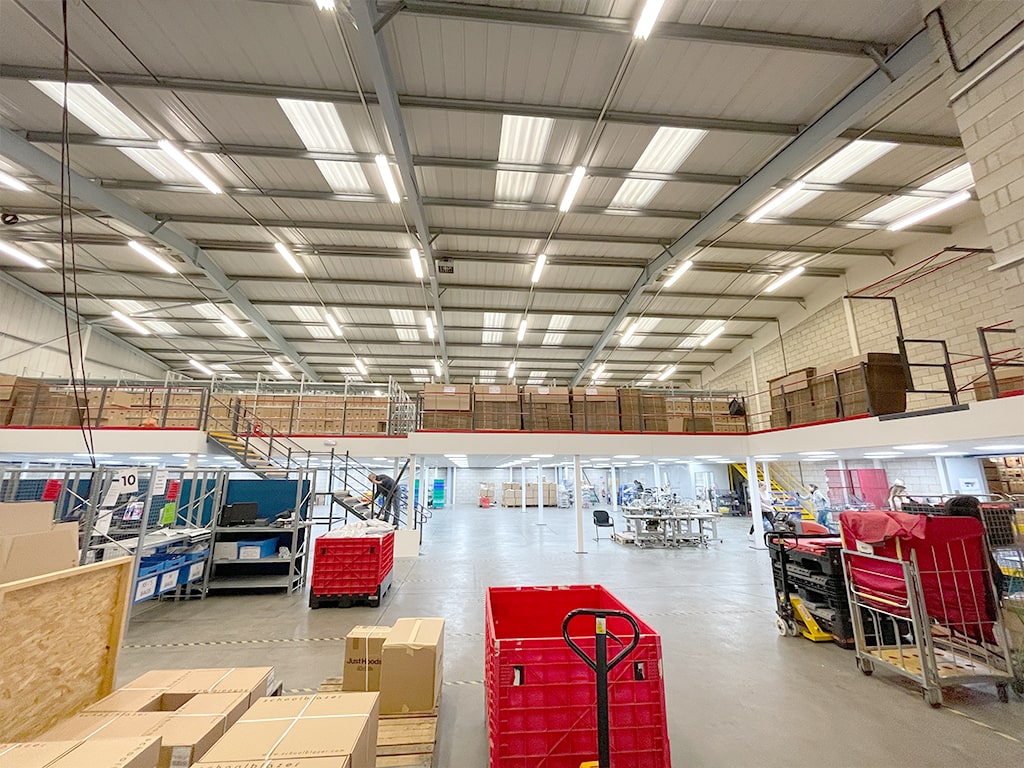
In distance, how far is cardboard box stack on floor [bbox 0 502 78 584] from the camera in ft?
7.52

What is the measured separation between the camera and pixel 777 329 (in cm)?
1499

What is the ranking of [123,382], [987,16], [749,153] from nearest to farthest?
[987,16] → [749,153] → [123,382]

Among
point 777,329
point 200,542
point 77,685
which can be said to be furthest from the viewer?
point 777,329

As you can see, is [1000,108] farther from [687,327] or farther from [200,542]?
[687,327]

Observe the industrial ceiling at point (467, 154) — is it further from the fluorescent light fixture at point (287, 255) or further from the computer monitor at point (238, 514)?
the computer monitor at point (238, 514)

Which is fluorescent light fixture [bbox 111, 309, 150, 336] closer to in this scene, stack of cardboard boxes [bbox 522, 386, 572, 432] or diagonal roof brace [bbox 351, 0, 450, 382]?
diagonal roof brace [bbox 351, 0, 450, 382]

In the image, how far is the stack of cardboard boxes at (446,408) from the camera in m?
10.6

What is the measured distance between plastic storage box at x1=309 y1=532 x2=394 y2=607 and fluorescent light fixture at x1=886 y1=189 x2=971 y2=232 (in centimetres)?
1275

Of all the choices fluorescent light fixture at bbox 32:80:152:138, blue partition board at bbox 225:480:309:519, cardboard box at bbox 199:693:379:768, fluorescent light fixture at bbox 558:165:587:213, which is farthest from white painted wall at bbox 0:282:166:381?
cardboard box at bbox 199:693:379:768

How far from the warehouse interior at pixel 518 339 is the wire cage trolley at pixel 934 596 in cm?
3

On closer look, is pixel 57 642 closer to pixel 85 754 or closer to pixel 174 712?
pixel 174 712

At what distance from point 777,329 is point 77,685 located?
18.0m

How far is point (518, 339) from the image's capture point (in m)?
16.1

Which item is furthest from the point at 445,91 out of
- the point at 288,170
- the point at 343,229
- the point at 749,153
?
the point at 749,153
